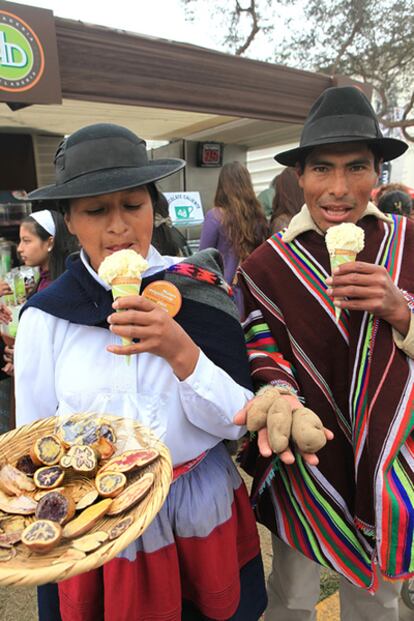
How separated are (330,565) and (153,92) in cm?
489

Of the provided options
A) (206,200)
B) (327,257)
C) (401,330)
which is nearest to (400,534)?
(401,330)

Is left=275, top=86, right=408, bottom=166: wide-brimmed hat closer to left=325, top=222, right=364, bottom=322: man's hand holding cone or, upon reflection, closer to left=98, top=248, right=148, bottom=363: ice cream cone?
left=325, top=222, right=364, bottom=322: man's hand holding cone

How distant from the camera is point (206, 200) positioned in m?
10.0

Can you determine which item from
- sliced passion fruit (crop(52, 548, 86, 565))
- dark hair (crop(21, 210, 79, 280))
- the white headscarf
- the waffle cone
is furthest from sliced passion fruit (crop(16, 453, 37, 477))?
the white headscarf

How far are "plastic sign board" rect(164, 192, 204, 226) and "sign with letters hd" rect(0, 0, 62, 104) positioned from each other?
266 centimetres

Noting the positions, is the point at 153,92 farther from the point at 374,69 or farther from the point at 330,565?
the point at 374,69

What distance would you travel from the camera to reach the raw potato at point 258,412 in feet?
4.38

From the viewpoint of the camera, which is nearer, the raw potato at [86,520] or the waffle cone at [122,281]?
the raw potato at [86,520]

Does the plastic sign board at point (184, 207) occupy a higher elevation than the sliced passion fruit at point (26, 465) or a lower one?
higher

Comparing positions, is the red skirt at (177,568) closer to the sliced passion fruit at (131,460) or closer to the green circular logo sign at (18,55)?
the sliced passion fruit at (131,460)

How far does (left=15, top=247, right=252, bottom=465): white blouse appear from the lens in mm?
1426

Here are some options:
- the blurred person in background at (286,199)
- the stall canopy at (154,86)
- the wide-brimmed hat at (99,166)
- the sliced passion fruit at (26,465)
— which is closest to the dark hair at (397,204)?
the blurred person in background at (286,199)

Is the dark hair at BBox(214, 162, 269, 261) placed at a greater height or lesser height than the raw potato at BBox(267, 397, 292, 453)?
greater

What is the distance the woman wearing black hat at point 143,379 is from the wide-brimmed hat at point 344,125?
618 millimetres
